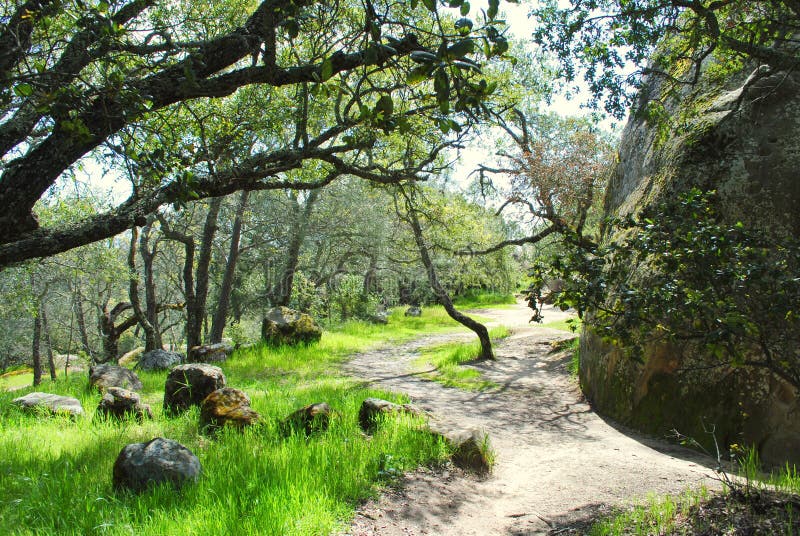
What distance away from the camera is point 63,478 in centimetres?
410

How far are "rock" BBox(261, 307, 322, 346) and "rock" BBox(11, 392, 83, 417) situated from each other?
274 inches

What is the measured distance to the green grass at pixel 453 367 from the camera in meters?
9.87

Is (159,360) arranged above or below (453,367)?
above

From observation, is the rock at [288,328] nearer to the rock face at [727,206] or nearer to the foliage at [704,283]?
the rock face at [727,206]

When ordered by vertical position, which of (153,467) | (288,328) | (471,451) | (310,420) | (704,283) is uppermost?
(704,283)

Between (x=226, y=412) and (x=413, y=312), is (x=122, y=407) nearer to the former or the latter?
(x=226, y=412)

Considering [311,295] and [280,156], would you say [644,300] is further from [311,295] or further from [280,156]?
[311,295]

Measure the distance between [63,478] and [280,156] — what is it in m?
4.53

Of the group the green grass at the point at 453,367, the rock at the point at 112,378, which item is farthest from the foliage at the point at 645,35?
the rock at the point at 112,378

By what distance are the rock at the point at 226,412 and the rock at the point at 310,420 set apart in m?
0.50

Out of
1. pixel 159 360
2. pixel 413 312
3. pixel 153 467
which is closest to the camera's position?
pixel 153 467

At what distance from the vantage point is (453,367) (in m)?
11.2

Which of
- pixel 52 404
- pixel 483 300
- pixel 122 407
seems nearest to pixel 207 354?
pixel 52 404

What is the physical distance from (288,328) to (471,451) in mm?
10361
